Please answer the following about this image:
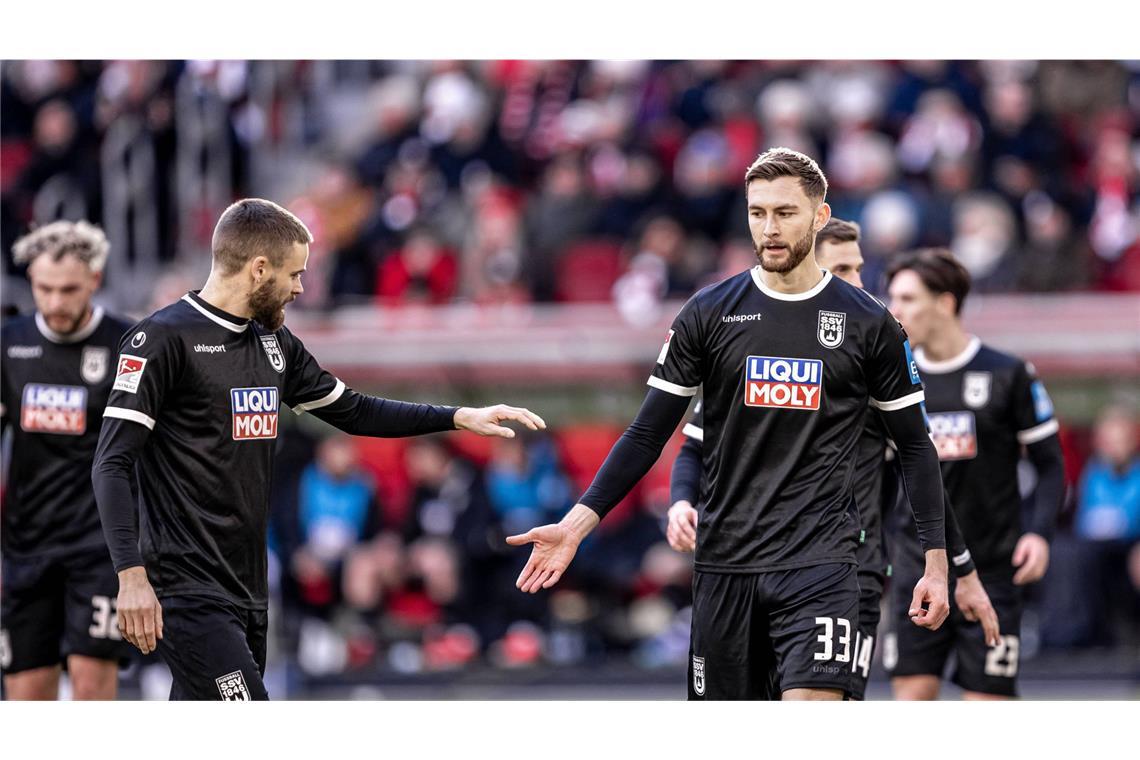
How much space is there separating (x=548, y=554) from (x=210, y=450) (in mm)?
1399

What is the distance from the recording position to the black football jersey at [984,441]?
28.0 feet

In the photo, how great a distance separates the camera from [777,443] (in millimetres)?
6453

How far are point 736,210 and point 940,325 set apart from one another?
315 inches

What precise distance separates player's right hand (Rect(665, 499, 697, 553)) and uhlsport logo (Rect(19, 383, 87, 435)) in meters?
3.28

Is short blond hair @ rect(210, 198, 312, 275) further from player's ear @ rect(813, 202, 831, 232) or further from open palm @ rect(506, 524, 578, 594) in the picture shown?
player's ear @ rect(813, 202, 831, 232)

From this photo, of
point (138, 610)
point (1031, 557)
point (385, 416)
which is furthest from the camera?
point (1031, 557)

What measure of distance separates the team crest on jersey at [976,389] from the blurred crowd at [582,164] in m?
6.71

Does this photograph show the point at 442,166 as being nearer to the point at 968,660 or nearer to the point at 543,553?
the point at 968,660

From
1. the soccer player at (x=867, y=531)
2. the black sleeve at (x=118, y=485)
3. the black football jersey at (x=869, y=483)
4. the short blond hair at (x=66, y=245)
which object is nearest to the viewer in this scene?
the black sleeve at (x=118, y=485)

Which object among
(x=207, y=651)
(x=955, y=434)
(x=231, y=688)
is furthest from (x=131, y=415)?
(x=955, y=434)

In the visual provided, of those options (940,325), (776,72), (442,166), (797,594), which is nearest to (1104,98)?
(776,72)

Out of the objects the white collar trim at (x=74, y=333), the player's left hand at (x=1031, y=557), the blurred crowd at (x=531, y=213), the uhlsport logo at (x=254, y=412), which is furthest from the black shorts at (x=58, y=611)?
the blurred crowd at (x=531, y=213)

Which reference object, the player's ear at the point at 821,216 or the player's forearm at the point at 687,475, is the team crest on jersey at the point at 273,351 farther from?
the player's ear at the point at 821,216

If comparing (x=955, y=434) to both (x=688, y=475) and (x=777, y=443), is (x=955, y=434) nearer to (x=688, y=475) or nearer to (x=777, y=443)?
(x=688, y=475)
